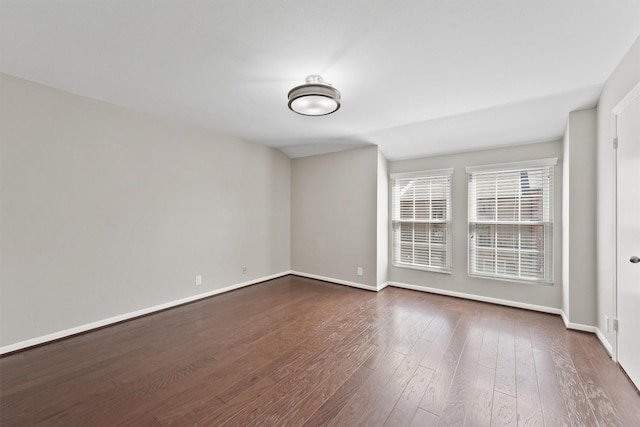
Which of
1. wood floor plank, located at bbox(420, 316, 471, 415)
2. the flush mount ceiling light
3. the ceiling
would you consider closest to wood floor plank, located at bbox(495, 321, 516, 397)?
wood floor plank, located at bbox(420, 316, 471, 415)

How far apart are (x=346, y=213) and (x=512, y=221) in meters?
2.47

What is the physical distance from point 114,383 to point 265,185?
354 cm

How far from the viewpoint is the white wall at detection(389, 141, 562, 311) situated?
340cm

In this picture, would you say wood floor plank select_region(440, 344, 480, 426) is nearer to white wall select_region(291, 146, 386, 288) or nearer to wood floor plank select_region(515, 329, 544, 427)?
wood floor plank select_region(515, 329, 544, 427)

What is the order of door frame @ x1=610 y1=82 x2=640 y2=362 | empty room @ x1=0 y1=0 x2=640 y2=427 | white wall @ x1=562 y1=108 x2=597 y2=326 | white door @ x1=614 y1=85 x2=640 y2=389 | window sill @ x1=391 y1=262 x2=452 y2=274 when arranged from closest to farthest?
empty room @ x1=0 y1=0 x2=640 y2=427, white door @ x1=614 y1=85 x2=640 y2=389, door frame @ x1=610 y1=82 x2=640 y2=362, white wall @ x1=562 y1=108 x2=597 y2=326, window sill @ x1=391 y1=262 x2=452 y2=274

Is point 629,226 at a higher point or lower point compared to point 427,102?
lower

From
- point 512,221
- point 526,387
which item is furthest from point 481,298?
point 526,387

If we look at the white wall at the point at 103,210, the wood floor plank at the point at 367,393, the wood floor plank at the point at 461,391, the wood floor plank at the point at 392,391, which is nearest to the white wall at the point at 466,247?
the wood floor plank at the point at 461,391

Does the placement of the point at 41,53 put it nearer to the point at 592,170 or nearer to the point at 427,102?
the point at 427,102

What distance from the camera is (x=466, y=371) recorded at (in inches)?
84.2

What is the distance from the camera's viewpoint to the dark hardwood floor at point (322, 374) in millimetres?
1670

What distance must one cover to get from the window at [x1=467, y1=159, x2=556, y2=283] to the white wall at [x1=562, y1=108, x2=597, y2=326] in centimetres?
60

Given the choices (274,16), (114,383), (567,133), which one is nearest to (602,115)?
(567,133)

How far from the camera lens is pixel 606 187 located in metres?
2.47
